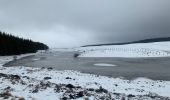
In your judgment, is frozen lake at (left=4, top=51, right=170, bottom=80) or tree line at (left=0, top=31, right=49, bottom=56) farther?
tree line at (left=0, top=31, right=49, bottom=56)

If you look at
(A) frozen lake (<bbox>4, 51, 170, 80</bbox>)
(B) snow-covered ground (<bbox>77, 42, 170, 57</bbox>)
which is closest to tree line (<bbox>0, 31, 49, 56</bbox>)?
(B) snow-covered ground (<bbox>77, 42, 170, 57</bbox>)

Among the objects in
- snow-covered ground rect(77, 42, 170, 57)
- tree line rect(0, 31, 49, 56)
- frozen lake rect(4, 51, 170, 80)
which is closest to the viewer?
frozen lake rect(4, 51, 170, 80)

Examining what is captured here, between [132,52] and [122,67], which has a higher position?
[132,52]

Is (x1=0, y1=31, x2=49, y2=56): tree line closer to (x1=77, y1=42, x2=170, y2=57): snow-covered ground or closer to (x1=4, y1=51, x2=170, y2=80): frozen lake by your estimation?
(x1=77, y1=42, x2=170, y2=57): snow-covered ground

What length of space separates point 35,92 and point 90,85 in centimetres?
547

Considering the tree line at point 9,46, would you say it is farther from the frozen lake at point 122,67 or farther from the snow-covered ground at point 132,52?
the frozen lake at point 122,67

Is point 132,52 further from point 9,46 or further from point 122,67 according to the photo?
point 9,46

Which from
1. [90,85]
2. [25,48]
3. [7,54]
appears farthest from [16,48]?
[90,85]

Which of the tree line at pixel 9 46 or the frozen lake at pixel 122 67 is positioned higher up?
the tree line at pixel 9 46

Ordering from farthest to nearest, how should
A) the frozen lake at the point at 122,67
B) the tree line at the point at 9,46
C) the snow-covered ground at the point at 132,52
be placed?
the tree line at the point at 9,46 → the snow-covered ground at the point at 132,52 → the frozen lake at the point at 122,67

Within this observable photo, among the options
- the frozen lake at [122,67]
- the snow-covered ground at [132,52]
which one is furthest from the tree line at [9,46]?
the frozen lake at [122,67]

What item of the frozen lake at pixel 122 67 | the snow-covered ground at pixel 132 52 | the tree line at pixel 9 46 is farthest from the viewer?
the tree line at pixel 9 46

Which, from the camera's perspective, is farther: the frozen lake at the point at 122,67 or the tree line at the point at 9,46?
the tree line at the point at 9,46

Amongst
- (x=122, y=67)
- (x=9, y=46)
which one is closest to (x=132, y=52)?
(x=122, y=67)
